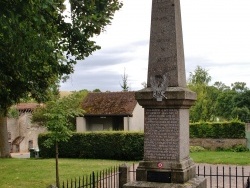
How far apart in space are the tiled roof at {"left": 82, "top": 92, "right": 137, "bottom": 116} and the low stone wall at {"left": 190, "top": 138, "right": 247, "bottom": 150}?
6.73m

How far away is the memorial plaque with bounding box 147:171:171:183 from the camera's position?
8508 millimetres

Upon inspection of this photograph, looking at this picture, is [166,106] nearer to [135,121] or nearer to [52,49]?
[52,49]

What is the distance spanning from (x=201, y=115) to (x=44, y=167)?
110ft

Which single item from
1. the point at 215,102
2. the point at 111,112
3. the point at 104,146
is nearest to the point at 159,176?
the point at 104,146

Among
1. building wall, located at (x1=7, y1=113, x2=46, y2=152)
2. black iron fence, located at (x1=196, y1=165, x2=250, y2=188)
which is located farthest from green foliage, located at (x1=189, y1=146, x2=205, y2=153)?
building wall, located at (x1=7, y1=113, x2=46, y2=152)

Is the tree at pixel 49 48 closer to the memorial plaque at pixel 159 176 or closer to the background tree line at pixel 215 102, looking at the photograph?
the memorial plaque at pixel 159 176

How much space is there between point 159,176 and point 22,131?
48.5 m

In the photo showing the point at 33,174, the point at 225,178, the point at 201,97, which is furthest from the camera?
the point at 201,97

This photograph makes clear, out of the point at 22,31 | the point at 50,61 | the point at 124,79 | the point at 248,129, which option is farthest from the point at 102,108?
the point at 22,31

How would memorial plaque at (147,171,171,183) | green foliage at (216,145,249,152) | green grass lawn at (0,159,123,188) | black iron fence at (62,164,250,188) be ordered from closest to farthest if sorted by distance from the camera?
memorial plaque at (147,171,171,183)
black iron fence at (62,164,250,188)
green grass lawn at (0,159,123,188)
green foliage at (216,145,249,152)

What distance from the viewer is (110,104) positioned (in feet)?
122

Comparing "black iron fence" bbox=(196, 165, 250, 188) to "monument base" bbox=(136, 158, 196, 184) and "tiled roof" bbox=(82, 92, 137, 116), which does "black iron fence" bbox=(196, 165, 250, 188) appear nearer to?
"monument base" bbox=(136, 158, 196, 184)

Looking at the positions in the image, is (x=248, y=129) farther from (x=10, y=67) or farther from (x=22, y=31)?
(x=22, y=31)

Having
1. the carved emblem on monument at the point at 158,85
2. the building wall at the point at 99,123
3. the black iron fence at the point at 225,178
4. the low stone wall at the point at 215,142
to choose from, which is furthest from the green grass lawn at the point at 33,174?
the low stone wall at the point at 215,142
